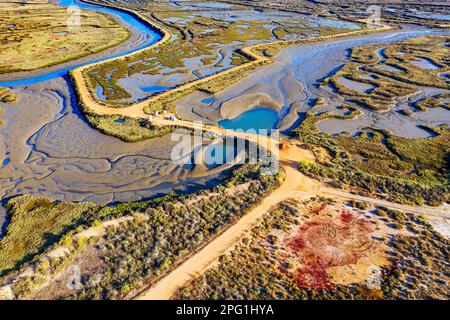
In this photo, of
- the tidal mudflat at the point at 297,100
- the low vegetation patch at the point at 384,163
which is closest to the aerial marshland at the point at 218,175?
the low vegetation patch at the point at 384,163

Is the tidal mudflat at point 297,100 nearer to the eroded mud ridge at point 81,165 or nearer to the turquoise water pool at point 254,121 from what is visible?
the turquoise water pool at point 254,121

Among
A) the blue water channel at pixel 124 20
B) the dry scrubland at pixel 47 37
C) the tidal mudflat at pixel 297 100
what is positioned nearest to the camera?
the tidal mudflat at pixel 297 100

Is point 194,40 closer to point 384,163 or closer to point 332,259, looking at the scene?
point 384,163

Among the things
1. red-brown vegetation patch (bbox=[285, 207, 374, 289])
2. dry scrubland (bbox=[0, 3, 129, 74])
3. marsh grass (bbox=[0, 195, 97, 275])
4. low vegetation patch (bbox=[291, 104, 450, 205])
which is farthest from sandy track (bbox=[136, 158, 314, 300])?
dry scrubland (bbox=[0, 3, 129, 74])

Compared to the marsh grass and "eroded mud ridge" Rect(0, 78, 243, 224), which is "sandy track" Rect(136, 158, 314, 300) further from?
the marsh grass

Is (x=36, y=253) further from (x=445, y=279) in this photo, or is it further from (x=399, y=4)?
(x=399, y=4)

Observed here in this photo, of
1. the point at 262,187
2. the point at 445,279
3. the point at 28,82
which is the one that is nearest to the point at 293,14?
the point at 28,82
